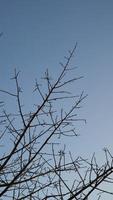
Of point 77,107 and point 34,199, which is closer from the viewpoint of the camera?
point 34,199

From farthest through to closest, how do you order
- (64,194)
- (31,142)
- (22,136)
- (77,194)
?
(31,142)
(22,136)
(64,194)
(77,194)

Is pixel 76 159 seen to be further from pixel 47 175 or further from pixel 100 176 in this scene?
pixel 100 176

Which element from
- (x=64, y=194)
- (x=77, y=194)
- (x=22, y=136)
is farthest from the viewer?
(x=22, y=136)

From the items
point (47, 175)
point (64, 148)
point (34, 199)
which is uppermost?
point (64, 148)

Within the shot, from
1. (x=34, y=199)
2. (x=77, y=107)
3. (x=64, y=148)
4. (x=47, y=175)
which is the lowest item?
(x=34, y=199)

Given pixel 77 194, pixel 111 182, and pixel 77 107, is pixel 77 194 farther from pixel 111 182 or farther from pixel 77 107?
pixel 77 107

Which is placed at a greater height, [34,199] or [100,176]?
[100,176]

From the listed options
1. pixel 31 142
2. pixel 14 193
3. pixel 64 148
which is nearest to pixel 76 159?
pixel 64 148

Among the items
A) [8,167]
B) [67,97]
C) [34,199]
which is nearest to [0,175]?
[8,167]

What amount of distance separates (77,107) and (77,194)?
1615 mm

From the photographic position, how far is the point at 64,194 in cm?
351

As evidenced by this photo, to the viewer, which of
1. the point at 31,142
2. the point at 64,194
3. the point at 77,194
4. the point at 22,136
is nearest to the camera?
the point at 77,194

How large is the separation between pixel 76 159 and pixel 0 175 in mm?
1003

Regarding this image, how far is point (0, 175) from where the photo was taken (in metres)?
4.15
